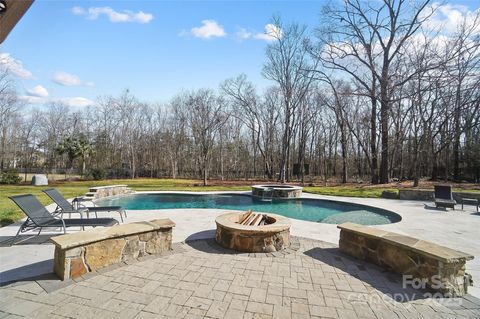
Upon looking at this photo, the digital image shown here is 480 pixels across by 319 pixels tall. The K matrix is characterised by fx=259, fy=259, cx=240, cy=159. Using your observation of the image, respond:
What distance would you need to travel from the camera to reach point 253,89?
2923 centimetres

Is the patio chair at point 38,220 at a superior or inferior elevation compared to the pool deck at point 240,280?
superior

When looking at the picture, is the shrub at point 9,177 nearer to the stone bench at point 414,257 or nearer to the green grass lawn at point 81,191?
the green grass lawn at point 81,191

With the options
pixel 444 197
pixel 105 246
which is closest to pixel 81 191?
pixel 105 246

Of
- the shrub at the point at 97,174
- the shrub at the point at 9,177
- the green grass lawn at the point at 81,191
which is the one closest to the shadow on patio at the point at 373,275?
the green grass lawn at the point at 81,191

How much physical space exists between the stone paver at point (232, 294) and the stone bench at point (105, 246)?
0.20 m

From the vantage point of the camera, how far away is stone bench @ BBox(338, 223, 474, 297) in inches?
129

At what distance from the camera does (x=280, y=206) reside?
1152 cm

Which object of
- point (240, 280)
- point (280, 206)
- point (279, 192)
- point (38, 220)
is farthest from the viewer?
point (279, 192)

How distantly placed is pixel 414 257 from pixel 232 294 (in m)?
2.60

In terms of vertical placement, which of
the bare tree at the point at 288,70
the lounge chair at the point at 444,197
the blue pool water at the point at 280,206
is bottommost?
the blue pool water at the point at 280,206

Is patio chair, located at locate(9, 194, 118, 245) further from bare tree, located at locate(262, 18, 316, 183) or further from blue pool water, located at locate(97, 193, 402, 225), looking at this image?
bare tree, located at locate(262, 18, 316, 183)

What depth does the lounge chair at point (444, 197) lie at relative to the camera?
9664mm

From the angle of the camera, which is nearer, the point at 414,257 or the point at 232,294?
the point at 232,294

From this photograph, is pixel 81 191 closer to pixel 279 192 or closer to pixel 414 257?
pixel 279 192
